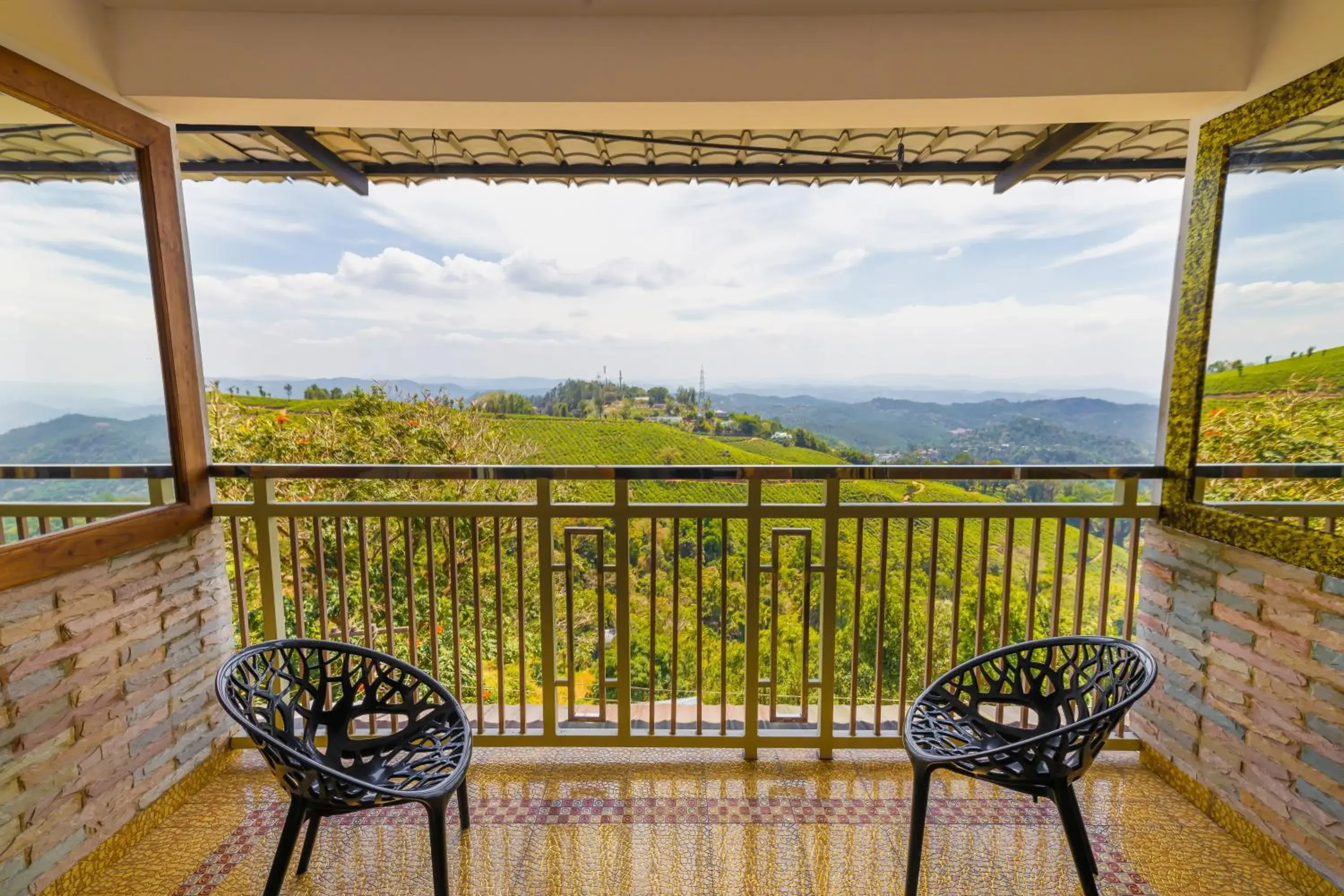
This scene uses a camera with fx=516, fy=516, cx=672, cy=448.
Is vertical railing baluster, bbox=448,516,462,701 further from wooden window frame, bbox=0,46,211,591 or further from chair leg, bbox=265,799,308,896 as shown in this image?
wooden window frame, bbox=0,46,211,591

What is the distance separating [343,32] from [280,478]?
5.44 ft

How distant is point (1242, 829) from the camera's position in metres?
1.78

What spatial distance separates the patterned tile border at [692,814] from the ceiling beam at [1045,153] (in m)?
2.71

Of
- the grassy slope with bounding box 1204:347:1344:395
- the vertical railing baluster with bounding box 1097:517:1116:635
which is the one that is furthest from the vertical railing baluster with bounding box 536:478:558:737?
the grassy slope with bounding box 1204:347:1344:395

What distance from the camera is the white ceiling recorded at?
70.7 inches

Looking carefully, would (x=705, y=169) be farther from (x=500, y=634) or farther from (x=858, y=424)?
(x=858, y=424)

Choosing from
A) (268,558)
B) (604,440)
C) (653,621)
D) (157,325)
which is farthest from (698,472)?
(604,440)

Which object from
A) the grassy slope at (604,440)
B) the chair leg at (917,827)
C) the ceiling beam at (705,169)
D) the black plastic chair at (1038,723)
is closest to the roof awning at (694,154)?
the ceiling beam at (705,169)

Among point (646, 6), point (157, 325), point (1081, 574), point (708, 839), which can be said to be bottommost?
point (708, 839)

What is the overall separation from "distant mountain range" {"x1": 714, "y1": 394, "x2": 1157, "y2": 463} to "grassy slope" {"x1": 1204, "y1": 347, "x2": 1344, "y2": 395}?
189 centimetres

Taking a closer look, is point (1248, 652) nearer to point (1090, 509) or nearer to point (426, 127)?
point (1090, 509)

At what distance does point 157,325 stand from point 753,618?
101 inches

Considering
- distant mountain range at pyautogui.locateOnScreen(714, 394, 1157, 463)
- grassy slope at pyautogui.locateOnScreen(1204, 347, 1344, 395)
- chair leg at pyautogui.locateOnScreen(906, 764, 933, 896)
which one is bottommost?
chair leg at pyautogui.locateOnScreen(906, 764, 933, 896)

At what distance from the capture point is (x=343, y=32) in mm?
1849
